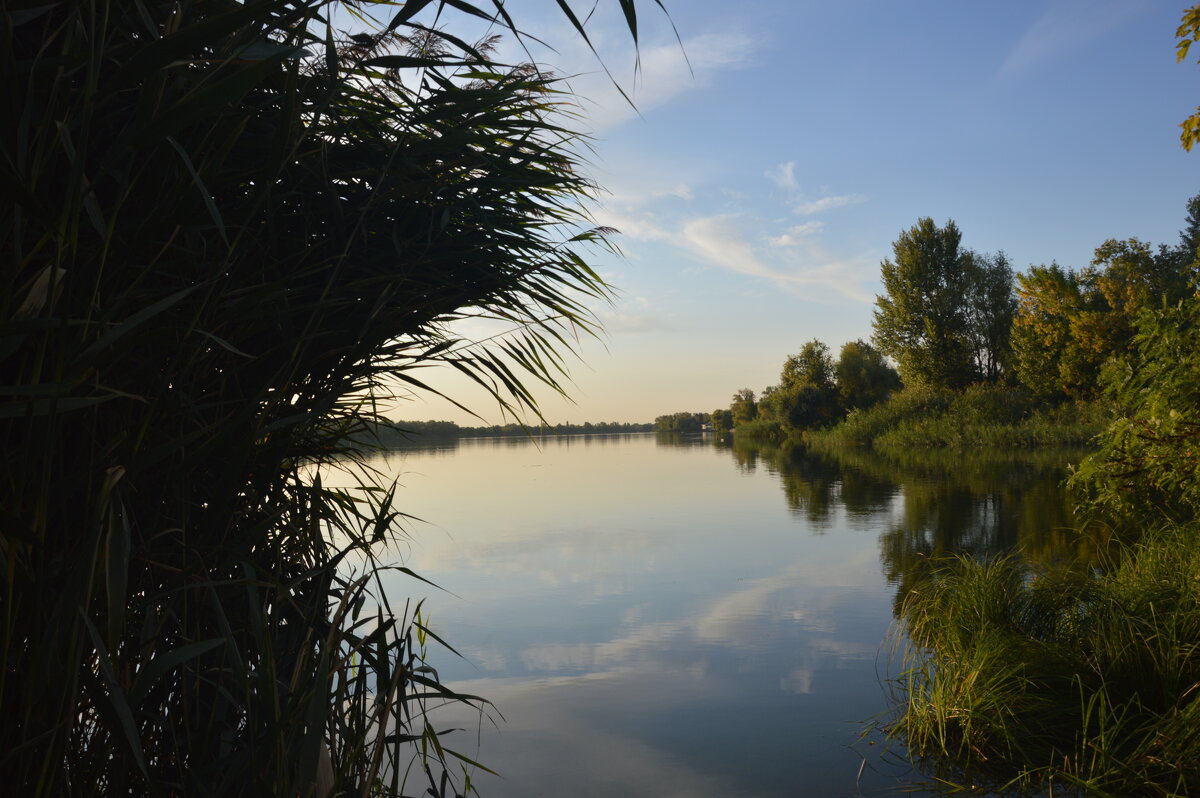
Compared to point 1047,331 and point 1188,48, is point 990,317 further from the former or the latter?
point 1188,48

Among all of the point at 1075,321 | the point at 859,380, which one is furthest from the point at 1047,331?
the point at 859,380

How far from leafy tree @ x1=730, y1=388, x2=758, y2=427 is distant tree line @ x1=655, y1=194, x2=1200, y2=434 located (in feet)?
47.2

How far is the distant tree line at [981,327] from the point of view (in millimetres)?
26578

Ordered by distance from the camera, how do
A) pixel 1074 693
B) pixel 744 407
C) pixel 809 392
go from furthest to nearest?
1. pixel 744 407
2. pixel 809 392
3. pixel 1074 693

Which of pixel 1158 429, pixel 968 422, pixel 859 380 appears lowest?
pixel 1158 429

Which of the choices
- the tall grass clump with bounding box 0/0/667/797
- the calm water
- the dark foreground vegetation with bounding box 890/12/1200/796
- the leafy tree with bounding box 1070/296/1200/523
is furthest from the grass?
the tall grass clump with bounding box 0/0/667/797

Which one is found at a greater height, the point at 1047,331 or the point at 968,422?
the point at 1047,331

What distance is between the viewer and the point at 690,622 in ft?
20.8

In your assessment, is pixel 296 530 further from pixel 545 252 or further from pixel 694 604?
pixel 694 604

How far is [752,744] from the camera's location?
4.03m

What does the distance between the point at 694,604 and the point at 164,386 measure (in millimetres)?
5977

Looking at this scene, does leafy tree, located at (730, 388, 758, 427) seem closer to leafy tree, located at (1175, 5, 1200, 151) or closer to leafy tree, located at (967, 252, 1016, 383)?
leafy tree, located at (967, 252, 1016, 383)

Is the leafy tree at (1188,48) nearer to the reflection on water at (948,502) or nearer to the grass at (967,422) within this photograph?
the reflection on water at (948,502)

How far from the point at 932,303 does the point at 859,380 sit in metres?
8.89
